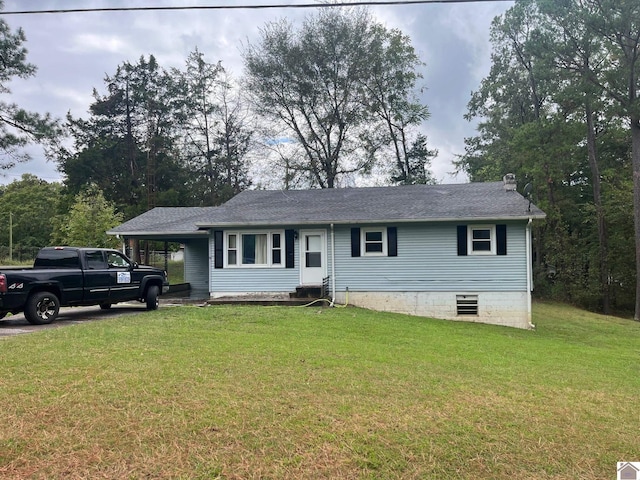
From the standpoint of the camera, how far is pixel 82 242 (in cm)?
2905

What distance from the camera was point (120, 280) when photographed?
38.3 feet

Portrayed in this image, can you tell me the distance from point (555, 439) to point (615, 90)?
23.1 meters

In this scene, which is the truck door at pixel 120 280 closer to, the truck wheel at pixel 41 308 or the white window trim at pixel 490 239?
the truck wheel at pixel 41 308

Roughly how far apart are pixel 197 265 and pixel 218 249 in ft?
20.7

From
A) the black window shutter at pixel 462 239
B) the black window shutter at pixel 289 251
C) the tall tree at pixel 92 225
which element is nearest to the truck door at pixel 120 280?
the black window shutter at pixel 289 251

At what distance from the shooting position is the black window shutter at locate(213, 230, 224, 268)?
15.3 meters

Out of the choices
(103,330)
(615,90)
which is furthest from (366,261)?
(615,90)

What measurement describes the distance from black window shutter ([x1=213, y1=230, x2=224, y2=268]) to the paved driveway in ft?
9.07

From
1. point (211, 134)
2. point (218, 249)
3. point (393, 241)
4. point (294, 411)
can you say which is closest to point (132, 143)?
point (211, 134)

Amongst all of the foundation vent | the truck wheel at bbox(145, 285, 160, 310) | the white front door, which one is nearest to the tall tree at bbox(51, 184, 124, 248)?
the truck wheel at bbox(145, 285, 160, 310)

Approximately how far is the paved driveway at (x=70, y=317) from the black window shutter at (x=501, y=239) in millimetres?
11049

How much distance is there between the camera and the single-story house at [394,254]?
46.2 ft

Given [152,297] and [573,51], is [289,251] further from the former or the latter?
[573,51]

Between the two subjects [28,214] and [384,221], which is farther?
[28,214]
